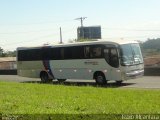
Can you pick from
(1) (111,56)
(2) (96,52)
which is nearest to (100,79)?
(2) (96,52)

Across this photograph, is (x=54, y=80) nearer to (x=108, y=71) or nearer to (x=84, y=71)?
(x=84, y=71)

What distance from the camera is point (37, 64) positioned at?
32.0 metres

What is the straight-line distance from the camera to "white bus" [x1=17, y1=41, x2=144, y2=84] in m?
25.8

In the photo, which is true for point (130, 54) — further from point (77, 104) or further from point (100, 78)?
point (77, 104)

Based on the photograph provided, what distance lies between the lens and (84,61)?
28000 millimetres

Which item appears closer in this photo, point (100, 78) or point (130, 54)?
point (130, 54)

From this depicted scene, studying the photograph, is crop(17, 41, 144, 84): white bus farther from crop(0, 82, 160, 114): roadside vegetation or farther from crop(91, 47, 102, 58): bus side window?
crop(0, 82, 160, 114): roadside vegetation

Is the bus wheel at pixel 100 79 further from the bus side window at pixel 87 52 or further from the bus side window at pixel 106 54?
the bus side window at pixel 87 52

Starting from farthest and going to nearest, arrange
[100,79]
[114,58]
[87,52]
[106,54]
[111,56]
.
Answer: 1. [87,52]
2. [100,79]
3. [106,54]
4. [111,56]
5. [114,58]

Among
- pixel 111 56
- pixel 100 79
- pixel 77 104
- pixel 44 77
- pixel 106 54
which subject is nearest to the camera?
pixel 77 104

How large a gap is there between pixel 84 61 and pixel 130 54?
3466mm

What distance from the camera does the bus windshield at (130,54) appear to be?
83.8ft

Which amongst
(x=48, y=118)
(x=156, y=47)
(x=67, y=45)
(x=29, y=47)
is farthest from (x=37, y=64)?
(x=156, y=47)

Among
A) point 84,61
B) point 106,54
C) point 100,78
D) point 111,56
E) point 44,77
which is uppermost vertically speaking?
point 106,54
